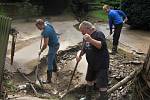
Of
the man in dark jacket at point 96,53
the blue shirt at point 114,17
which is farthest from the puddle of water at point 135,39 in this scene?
the man in dark jacket at point 96,53

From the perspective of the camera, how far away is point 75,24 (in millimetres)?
20188

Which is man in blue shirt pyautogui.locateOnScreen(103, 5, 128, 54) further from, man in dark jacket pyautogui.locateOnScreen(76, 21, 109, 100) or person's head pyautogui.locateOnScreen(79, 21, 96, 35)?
person's head pyautogui.locateOnScreen(79, 21, 96, 35)

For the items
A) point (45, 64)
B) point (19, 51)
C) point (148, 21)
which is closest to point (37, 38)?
point (19, 51)

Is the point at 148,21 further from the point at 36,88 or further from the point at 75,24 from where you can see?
the point at 36,88

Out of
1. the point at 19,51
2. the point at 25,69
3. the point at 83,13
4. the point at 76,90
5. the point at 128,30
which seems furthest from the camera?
the point at 83,13

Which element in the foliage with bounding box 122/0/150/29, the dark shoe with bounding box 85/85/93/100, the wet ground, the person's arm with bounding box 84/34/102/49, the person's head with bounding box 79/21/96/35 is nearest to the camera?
the person's arm with bounding box 84/34/102/49

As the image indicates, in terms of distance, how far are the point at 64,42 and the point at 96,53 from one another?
23.1ft

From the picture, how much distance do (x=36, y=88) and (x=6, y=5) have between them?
981cm

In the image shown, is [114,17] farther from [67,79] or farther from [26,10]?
[26,10]

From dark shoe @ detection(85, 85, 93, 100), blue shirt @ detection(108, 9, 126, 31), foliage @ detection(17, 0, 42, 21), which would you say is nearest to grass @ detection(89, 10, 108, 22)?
foliage @ detection(17, 0, 42, 21)

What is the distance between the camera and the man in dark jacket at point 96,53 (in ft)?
28.1

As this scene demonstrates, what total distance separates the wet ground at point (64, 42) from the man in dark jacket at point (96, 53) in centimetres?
244

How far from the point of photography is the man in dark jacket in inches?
337

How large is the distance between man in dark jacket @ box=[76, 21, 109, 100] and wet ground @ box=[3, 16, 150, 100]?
244cm
